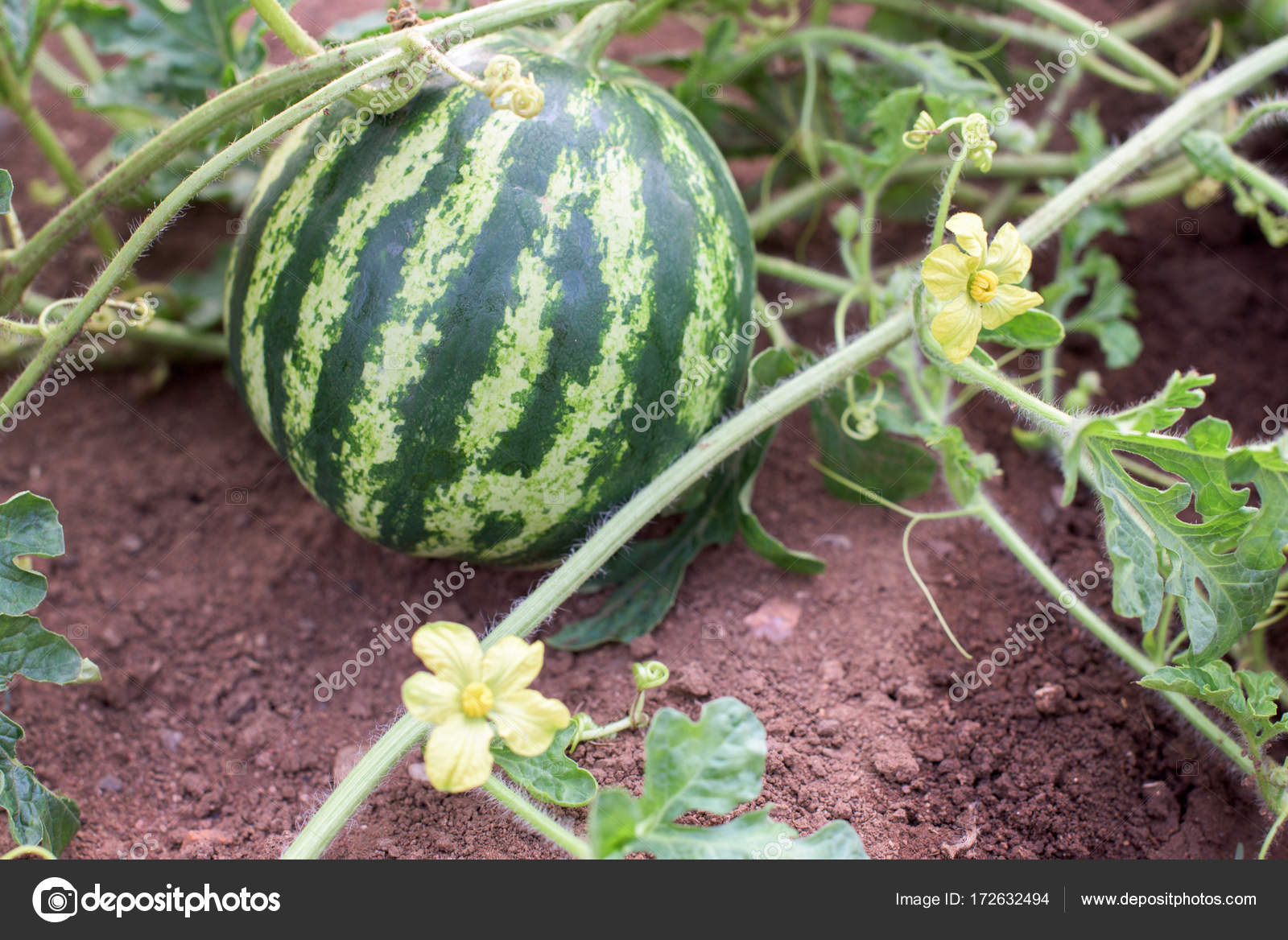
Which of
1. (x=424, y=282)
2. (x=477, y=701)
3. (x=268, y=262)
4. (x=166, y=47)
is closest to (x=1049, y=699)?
(x=477, y=701)

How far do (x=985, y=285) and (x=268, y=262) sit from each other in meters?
1.16

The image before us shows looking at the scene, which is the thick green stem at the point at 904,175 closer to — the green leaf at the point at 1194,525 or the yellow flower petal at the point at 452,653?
the green leaf at the point at 1194,525

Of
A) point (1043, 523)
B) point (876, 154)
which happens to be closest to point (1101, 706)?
point (1043, 523)

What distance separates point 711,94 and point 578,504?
1.30m

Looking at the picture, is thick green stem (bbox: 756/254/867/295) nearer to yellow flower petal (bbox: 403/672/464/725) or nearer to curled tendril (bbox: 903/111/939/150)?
curled tendril (bbox: 903/111/939/150)

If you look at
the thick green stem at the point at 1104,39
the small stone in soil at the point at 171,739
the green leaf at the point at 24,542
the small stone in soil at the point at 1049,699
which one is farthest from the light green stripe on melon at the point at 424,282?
the thick green stem at the point at 1104,39

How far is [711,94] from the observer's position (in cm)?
259

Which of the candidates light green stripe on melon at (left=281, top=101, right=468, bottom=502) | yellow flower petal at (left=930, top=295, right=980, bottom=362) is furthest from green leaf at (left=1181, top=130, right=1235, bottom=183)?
light green stripe on melon at (left=281, top=101, right=468, bottom=502)

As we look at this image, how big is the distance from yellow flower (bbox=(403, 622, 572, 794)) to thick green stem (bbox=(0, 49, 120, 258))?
59.0 inches

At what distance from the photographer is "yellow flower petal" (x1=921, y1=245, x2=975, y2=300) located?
1439mm

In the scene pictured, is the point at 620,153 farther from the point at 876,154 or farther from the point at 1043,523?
the point at 1043,523

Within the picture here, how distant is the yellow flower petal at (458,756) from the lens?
1.23 meters

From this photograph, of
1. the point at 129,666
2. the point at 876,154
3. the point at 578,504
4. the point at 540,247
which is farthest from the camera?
the point at 876,154

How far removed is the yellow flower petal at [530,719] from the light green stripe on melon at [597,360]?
504 mm
